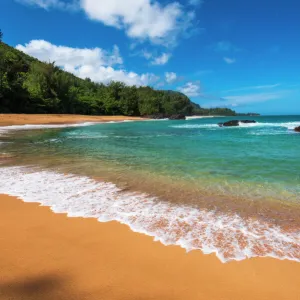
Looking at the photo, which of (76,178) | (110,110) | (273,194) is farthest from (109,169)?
(110,110)

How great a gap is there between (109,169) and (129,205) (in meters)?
3.18

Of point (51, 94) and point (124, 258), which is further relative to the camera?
point (51, 94)

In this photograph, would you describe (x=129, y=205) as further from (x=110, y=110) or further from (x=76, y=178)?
(x=110, y=110)

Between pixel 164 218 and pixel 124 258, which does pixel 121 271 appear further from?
pixel 164 218

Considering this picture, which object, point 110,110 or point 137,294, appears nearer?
point 137,294

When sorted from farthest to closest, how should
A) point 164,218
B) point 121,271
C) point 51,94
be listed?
1. point 51,94
2. point 164,218
3. point 121,271

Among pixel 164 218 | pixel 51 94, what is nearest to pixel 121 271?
pixel 164 218

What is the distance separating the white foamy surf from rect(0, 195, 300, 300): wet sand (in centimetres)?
21

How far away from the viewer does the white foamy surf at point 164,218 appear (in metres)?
3.00

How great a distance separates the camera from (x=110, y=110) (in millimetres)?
79000

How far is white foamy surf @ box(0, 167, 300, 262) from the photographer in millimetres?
3004

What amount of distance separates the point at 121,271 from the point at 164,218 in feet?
4.80

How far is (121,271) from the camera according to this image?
8.17 ft

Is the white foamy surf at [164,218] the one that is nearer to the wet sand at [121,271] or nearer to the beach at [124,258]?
the beach at [124,258]
